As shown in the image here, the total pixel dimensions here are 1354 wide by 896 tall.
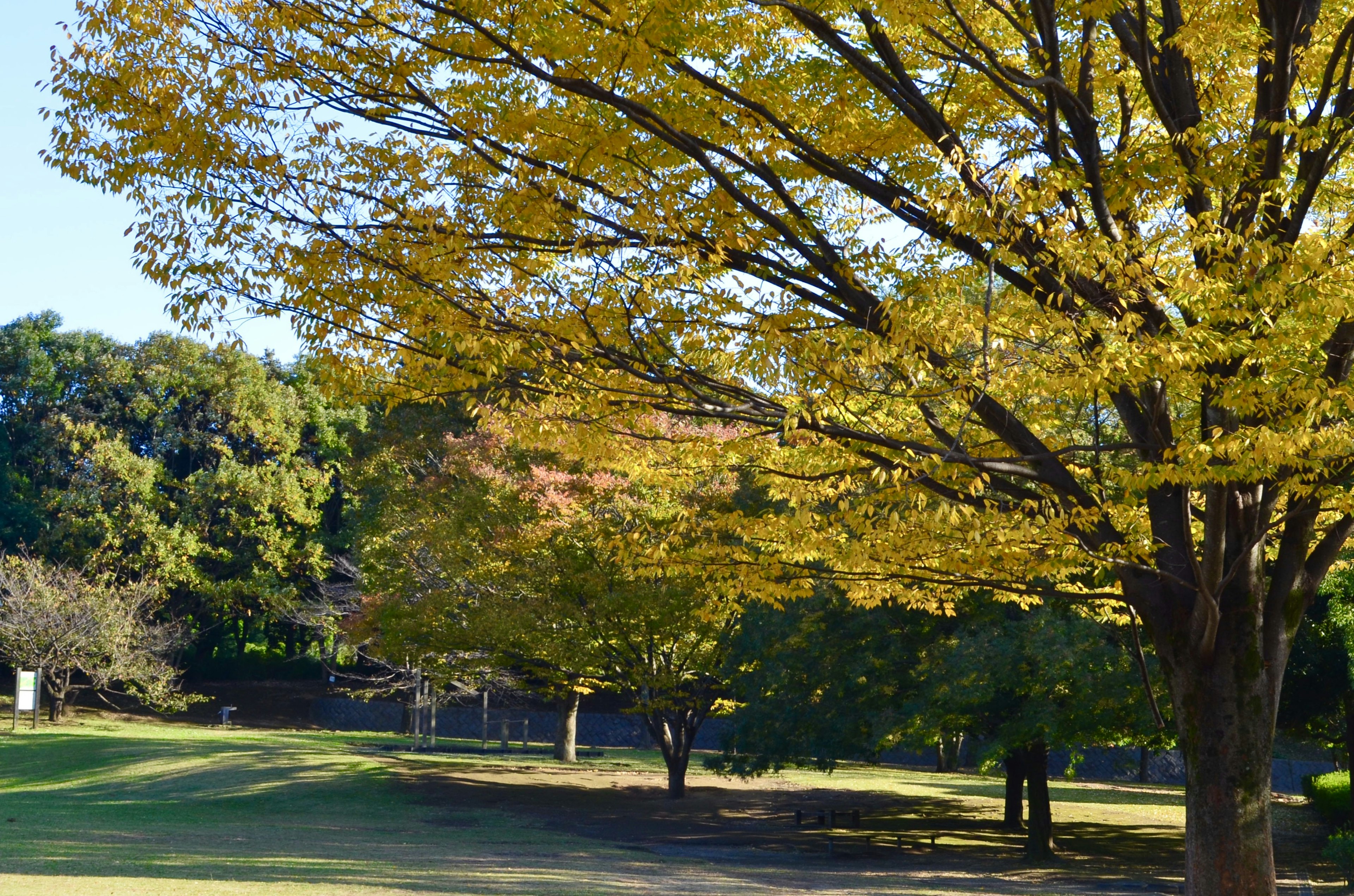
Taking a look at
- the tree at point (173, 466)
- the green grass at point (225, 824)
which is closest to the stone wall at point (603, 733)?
the tree at point (173, 466)

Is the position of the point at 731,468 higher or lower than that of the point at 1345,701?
higher

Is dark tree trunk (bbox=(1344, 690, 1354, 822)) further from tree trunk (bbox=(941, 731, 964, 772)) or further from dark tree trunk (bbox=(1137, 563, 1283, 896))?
dark tree trunk (bbox=(1137, 563, 1283, 896))

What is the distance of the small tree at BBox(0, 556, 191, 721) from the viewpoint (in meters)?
34.2

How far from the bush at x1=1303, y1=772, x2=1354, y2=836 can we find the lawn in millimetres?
572

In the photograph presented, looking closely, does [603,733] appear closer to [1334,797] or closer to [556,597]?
[556,597]

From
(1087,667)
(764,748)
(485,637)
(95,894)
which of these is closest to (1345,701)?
(1087,667)

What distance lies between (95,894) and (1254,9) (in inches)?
407

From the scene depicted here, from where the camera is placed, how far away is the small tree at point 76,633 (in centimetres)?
3425

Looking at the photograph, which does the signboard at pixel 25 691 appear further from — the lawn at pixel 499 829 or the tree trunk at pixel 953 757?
the tree trunk at pixel 953 757

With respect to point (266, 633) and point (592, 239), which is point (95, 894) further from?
point (266, 633)

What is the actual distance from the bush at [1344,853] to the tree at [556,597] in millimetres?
8467

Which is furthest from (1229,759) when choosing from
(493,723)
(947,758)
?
(493,723)

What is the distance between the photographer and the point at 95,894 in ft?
29.2

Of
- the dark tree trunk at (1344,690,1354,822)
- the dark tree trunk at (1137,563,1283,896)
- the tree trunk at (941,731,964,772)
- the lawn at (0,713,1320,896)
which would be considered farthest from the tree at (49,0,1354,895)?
the tree trunk at (941,731,964,772)
